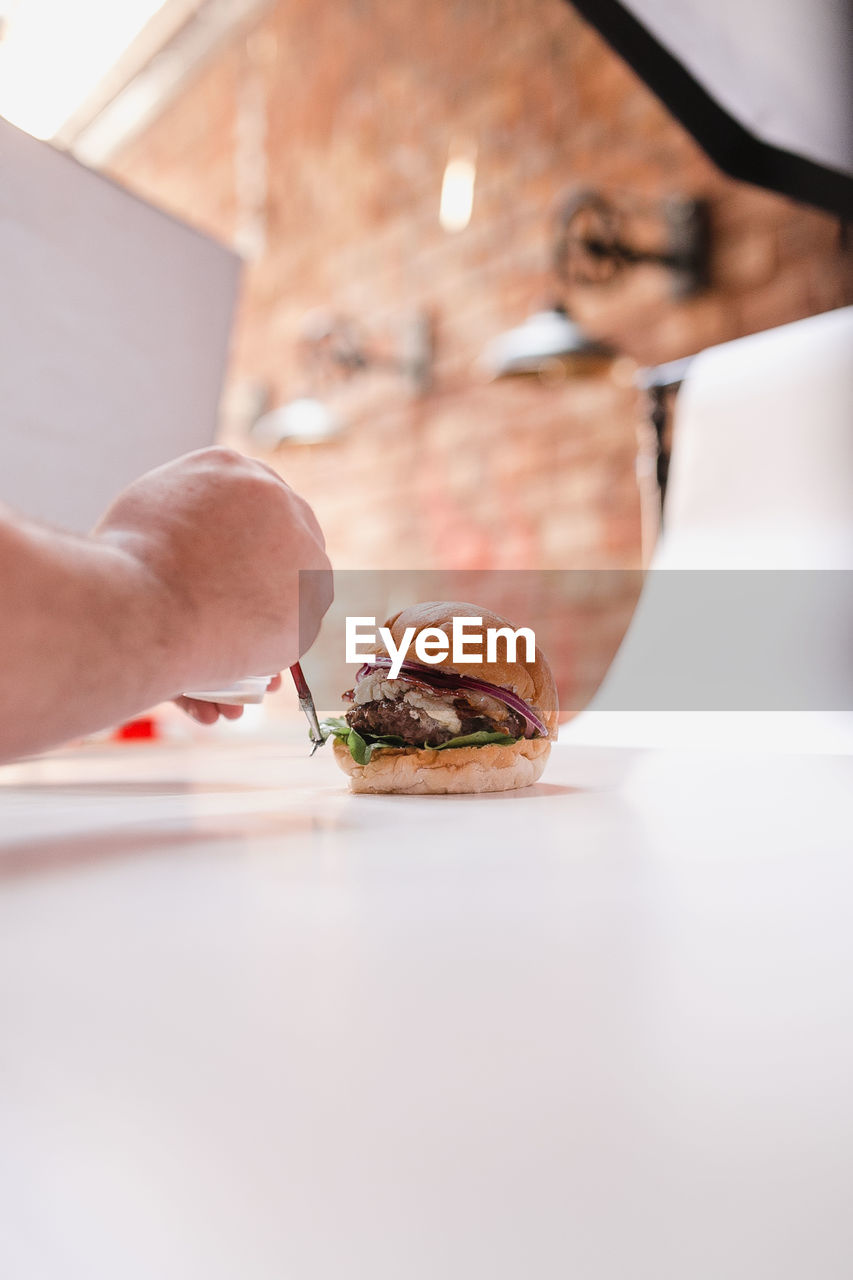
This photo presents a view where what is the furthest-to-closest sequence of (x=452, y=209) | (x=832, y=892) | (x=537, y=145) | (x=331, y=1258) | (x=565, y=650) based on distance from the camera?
(x=452, y=209) < (x=537, y=145) < (x=565, y=650) < (x=832, y=892) < (x=331, y=1258)

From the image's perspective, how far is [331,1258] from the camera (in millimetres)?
157

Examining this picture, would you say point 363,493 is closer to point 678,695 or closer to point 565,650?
point 565,650

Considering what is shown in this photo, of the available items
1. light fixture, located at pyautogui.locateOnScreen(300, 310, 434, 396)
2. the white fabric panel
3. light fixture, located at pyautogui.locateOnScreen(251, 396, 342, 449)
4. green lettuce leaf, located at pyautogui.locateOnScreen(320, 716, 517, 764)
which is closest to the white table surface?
green lettuce leaf, located at pyautogui.locateOnScreen(320, 716, 517, 764)

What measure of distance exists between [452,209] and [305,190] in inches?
45.8

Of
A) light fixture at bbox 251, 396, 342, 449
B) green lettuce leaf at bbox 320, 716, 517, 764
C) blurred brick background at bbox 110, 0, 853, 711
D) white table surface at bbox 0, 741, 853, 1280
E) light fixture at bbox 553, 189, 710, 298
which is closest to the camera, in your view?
white table surface at bbox 0, 741, 853, 1280

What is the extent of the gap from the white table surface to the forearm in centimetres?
7

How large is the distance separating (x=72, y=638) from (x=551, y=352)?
193cm

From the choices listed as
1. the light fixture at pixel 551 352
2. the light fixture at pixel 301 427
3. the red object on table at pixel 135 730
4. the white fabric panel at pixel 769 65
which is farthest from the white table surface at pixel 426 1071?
the light fixture at pixel 301 427

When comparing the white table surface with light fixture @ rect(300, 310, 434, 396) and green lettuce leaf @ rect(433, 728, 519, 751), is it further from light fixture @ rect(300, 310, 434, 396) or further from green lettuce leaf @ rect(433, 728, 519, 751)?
light fixture @ rect(300, 310, 434, 396)

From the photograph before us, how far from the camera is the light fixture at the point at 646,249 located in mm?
2537

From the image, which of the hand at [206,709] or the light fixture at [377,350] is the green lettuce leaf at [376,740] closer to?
the hand at [206,709]

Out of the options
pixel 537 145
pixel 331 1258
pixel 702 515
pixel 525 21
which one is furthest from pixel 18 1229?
pixel 525 21

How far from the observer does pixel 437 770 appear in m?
0.79

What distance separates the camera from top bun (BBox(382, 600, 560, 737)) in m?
0.82
